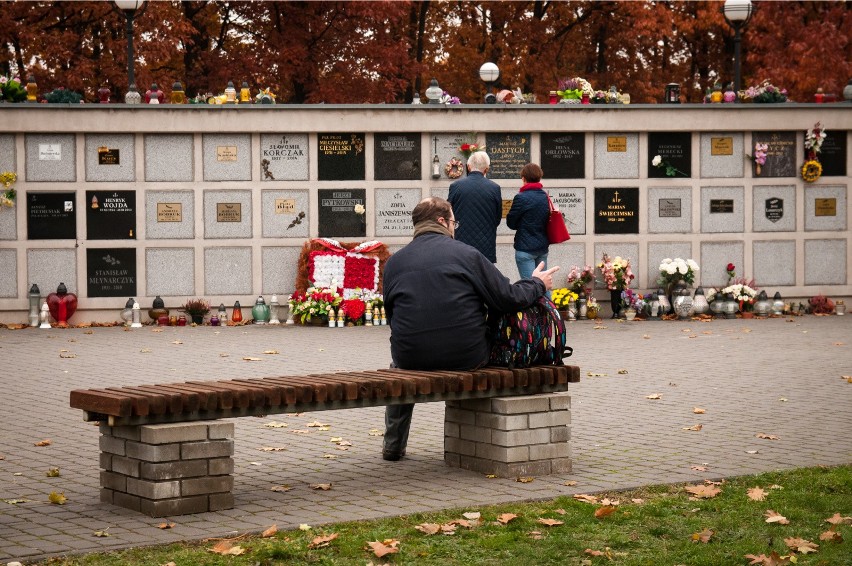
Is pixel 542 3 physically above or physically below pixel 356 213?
above

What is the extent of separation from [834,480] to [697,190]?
1223 centimetres

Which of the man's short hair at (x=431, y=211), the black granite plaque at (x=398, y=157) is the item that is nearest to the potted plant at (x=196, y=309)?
the black granite plaque at (x=398, y=157)

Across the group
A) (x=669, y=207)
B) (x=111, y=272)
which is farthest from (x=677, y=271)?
(x=111, y=272)

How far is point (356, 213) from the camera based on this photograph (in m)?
18.2

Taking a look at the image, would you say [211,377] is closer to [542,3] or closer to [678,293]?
[678,293]

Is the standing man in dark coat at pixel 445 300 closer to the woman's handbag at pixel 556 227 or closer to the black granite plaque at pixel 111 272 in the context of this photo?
the woman's handbag at pixel 556 227

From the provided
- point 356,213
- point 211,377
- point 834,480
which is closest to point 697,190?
point 356,213

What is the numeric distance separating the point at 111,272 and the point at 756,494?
40.9 feet

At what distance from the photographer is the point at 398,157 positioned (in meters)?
18.3

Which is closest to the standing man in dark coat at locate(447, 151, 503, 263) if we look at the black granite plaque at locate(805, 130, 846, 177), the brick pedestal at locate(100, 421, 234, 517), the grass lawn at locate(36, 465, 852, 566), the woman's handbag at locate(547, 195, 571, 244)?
the woman's handbag at locate(547, 195, 571, 244)

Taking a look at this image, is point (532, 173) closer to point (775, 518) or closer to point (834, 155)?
point (834, 155)

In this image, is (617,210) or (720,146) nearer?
(617,210)

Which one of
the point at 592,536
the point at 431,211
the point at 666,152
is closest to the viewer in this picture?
the point at 592,536

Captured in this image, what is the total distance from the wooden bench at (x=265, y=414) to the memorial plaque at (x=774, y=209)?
12055mm
